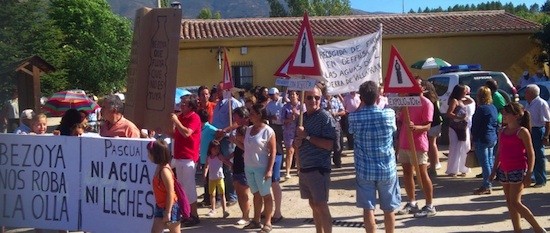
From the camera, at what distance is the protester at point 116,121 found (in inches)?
361

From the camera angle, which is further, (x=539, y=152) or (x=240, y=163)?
(x=539, y=152)

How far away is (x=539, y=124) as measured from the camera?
11953mm

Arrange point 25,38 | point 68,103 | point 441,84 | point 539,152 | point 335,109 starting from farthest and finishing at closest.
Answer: point 25,38 < point 68,103 < point 441,84 < point 335,109 < point 539,152

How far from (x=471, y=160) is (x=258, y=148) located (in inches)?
180

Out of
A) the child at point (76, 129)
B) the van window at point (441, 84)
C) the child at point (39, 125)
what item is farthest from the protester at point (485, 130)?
the van window at point (441, 84)

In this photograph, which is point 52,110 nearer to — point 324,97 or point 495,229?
point 324,97

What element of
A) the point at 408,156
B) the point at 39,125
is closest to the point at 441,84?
the point at 408,156

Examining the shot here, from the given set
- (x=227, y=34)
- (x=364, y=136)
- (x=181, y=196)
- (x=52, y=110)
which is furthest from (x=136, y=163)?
(x=227, y=34)

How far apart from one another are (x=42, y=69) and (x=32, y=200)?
6766 millimetres

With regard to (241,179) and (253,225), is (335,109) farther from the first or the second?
(253,225)

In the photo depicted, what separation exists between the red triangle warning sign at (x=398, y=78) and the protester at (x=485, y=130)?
2477 mm

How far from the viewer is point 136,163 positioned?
8.83 m

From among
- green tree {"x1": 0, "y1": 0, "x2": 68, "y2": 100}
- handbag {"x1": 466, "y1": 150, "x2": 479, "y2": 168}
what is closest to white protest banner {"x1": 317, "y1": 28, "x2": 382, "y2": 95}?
handbag {"x1": 466, "y1": 150, "x2": 479, "y2": 168}

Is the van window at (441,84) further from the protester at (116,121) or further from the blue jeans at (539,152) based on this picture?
the protester at (116,121)
